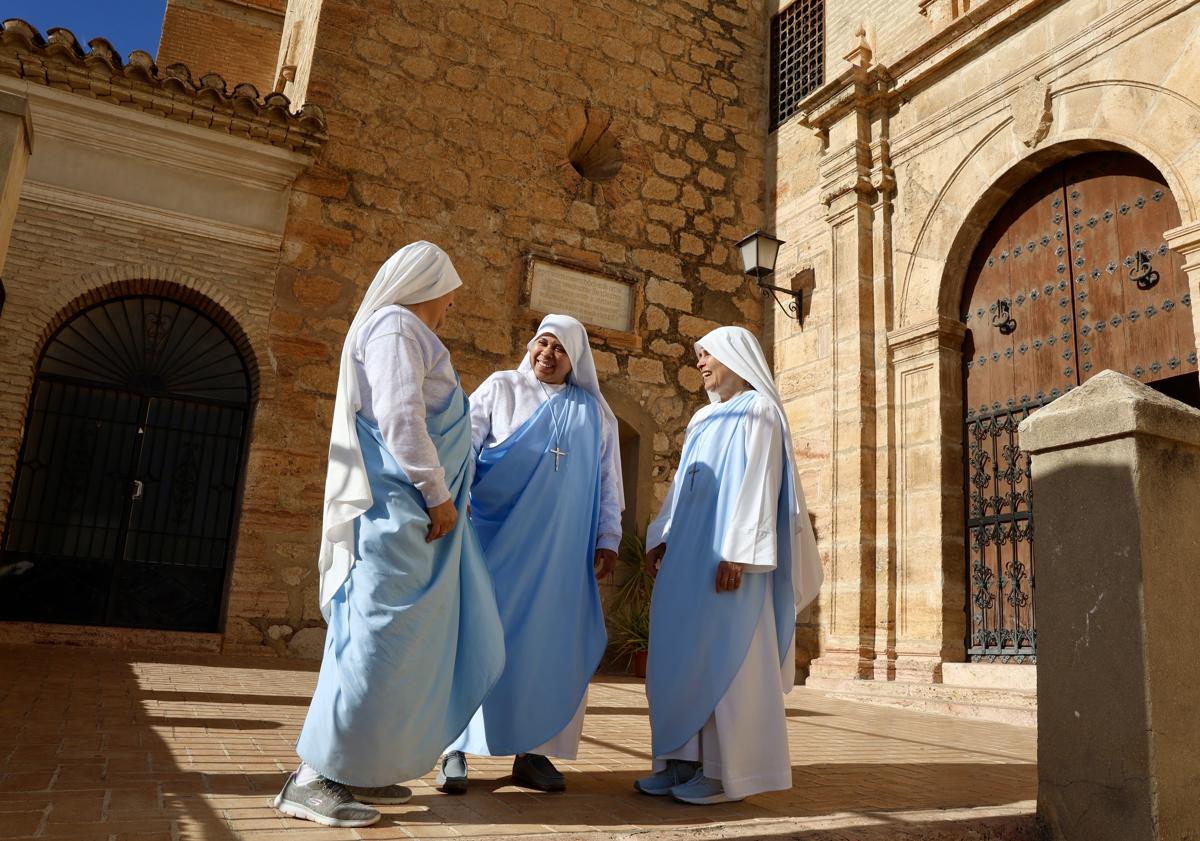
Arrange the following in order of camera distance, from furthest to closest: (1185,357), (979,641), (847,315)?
1. (847,315)
2. (979,641)
3. (1185,357)

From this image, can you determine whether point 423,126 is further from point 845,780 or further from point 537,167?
point 845,780

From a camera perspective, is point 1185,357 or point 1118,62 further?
point 1118,62

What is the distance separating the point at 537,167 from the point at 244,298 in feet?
11.0

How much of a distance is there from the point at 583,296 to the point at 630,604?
3.22m

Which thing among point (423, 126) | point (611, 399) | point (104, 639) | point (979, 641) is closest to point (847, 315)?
point (611, 399)

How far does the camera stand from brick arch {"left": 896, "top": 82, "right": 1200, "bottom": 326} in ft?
20.5

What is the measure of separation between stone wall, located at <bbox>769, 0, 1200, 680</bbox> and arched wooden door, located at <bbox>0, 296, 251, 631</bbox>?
548 cm

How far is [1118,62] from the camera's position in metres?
6.71

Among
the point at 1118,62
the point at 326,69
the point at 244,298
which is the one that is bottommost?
the point at 244,298

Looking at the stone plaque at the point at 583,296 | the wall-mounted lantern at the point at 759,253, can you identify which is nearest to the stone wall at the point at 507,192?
the stone plaque at the point at 583,296

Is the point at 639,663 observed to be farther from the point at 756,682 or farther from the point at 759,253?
the point at 756,682

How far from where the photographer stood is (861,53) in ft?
29.5

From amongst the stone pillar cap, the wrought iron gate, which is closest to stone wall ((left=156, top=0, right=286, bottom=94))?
the wrought iron gate

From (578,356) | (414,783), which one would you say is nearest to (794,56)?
(578,356)
